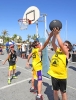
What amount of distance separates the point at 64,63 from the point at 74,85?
3.11 meters

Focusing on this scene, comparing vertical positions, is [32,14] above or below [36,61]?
above

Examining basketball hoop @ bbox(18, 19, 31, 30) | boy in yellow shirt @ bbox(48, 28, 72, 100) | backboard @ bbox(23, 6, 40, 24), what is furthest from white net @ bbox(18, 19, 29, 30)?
boy in yellow shirt @ bbox(48, 28, 72, 100)

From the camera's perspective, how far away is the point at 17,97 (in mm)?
4676

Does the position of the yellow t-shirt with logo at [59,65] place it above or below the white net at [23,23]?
below

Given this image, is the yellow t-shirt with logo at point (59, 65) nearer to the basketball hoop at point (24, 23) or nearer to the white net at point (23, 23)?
the basketball hoop at point (24, 23)

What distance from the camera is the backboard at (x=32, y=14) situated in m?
10.6

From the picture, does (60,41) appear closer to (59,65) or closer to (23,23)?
(59,65)

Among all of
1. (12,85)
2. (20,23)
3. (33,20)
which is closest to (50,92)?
(12,85)

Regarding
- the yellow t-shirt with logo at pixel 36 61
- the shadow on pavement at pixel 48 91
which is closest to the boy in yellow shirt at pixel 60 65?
the yellow t-shirt with logo at pixel 36 61

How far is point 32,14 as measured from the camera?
1113 cm

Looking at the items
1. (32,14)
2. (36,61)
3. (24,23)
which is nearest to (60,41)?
(36,61)

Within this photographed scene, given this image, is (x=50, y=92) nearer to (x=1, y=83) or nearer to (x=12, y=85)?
(x=12, y=85)

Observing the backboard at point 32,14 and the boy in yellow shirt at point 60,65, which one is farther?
the backboard at point 32,14

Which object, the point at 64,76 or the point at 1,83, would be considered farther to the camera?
the point at 1,83
